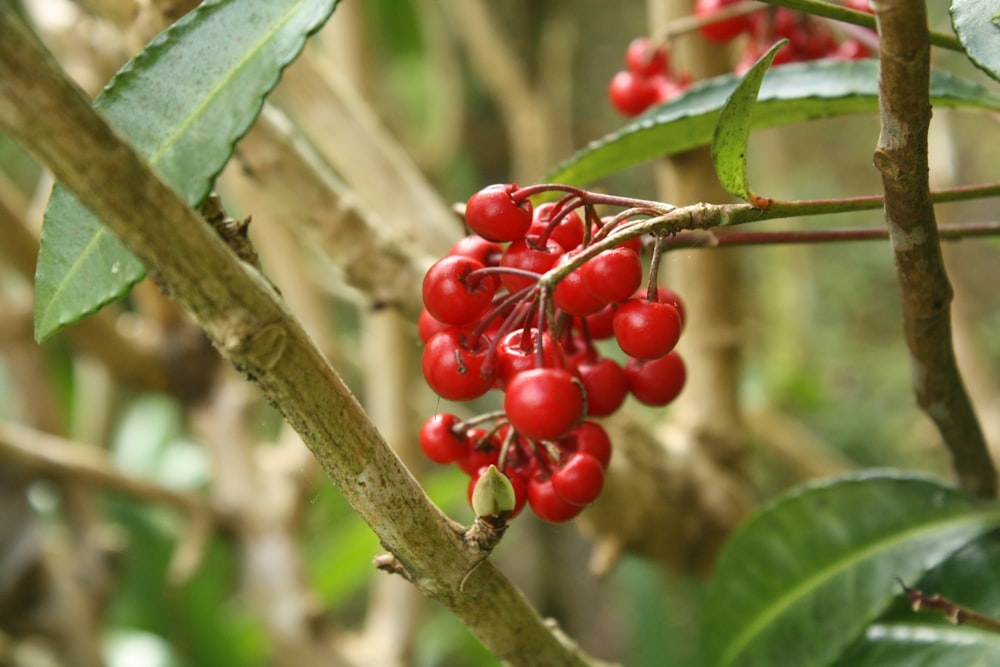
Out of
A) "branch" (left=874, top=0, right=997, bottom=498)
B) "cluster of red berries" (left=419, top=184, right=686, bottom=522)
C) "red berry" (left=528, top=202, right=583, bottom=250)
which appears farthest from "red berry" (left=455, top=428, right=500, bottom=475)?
"branch" (left=874, top=0, right=997, bottom=498)

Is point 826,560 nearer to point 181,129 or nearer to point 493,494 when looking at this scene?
point 493,494

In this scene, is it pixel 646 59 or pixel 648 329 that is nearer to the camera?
pixel 648 329

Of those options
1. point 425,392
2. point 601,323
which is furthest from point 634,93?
point 425,392

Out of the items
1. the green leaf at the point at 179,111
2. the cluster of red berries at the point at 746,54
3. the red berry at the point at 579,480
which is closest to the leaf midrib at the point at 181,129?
the green leaf at the point at 179,111

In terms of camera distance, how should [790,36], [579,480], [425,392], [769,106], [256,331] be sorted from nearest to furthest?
[256,331] → [579,480] → [769,106] → [790,36] → [425,392]

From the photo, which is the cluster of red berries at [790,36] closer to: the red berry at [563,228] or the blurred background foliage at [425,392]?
the blurred background foliage at [425,392]

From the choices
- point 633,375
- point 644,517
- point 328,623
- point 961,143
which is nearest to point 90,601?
point 328,623

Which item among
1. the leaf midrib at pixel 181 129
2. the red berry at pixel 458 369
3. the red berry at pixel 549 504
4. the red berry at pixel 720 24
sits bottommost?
the red berry at pixel 549 504
